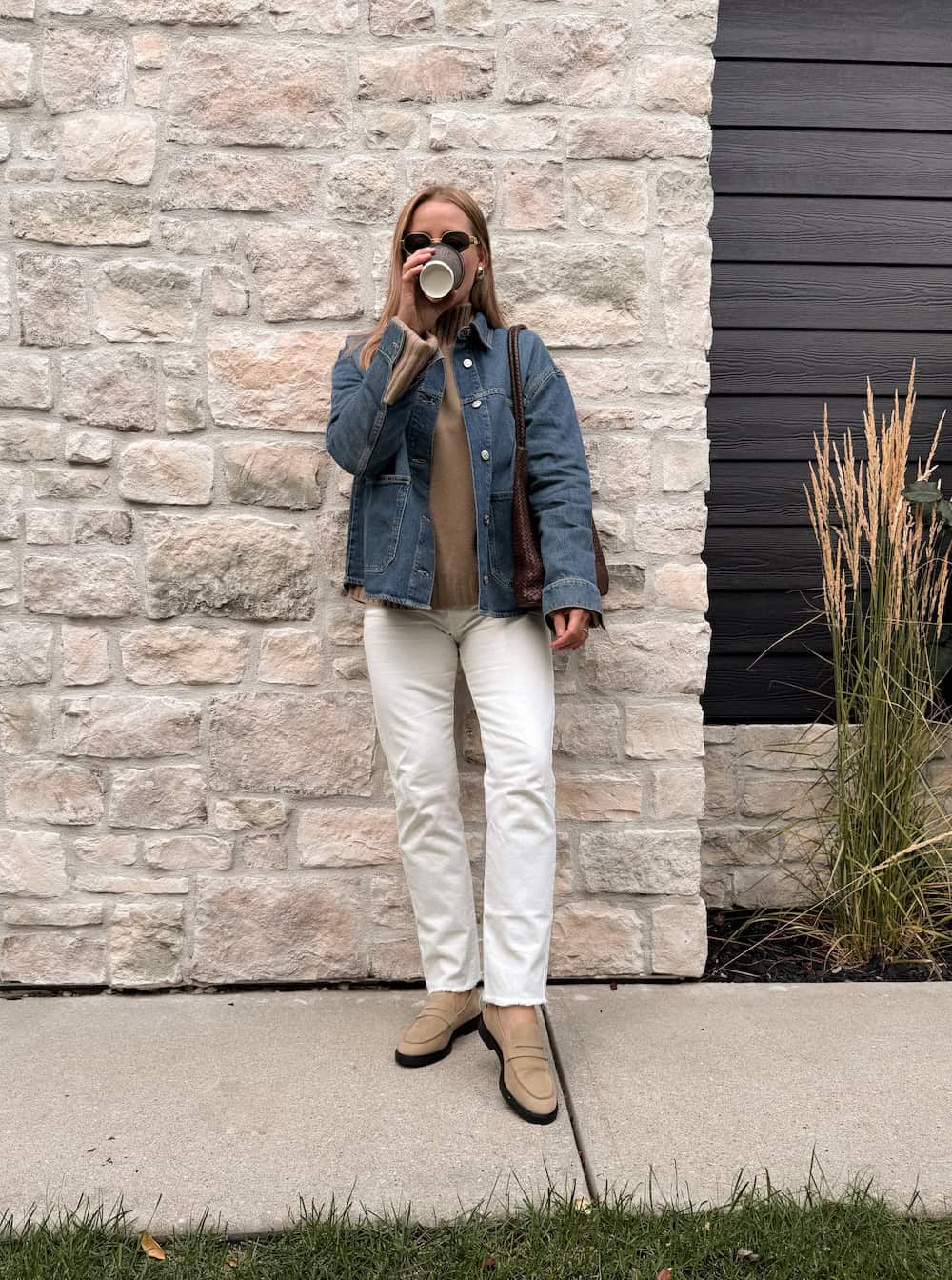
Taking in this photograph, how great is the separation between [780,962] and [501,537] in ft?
5.58

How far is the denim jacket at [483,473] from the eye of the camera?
2.46 metres

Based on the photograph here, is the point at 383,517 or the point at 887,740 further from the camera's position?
the point at 887,740

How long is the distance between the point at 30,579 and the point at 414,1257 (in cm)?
202

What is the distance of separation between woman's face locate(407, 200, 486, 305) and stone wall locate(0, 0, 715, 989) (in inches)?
16.0

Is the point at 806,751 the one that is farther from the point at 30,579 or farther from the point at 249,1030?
the point at 30,579

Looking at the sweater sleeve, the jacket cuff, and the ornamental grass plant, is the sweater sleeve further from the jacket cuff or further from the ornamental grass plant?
the ornamental grass plant

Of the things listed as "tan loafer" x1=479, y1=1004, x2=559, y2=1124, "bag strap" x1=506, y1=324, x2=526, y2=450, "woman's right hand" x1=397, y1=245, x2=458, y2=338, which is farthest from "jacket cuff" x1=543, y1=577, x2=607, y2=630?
"tan loafer" x1=479, y1=1004, x2=559, y2=1124

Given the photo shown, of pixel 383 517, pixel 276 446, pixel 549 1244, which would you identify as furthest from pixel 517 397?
pixel 549 1244

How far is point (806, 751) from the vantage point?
3520 mm

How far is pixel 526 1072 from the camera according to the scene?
7.59 feet

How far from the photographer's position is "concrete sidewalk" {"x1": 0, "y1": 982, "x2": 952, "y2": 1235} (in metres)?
2.03

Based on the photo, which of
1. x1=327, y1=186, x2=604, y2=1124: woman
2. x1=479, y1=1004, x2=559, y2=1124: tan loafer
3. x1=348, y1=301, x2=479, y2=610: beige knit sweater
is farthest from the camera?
x1=348, y1=301, x2=479, y2=610: beige knit sweater

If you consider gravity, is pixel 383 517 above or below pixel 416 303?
below

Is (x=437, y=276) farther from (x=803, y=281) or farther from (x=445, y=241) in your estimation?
(x=803, y=281)
